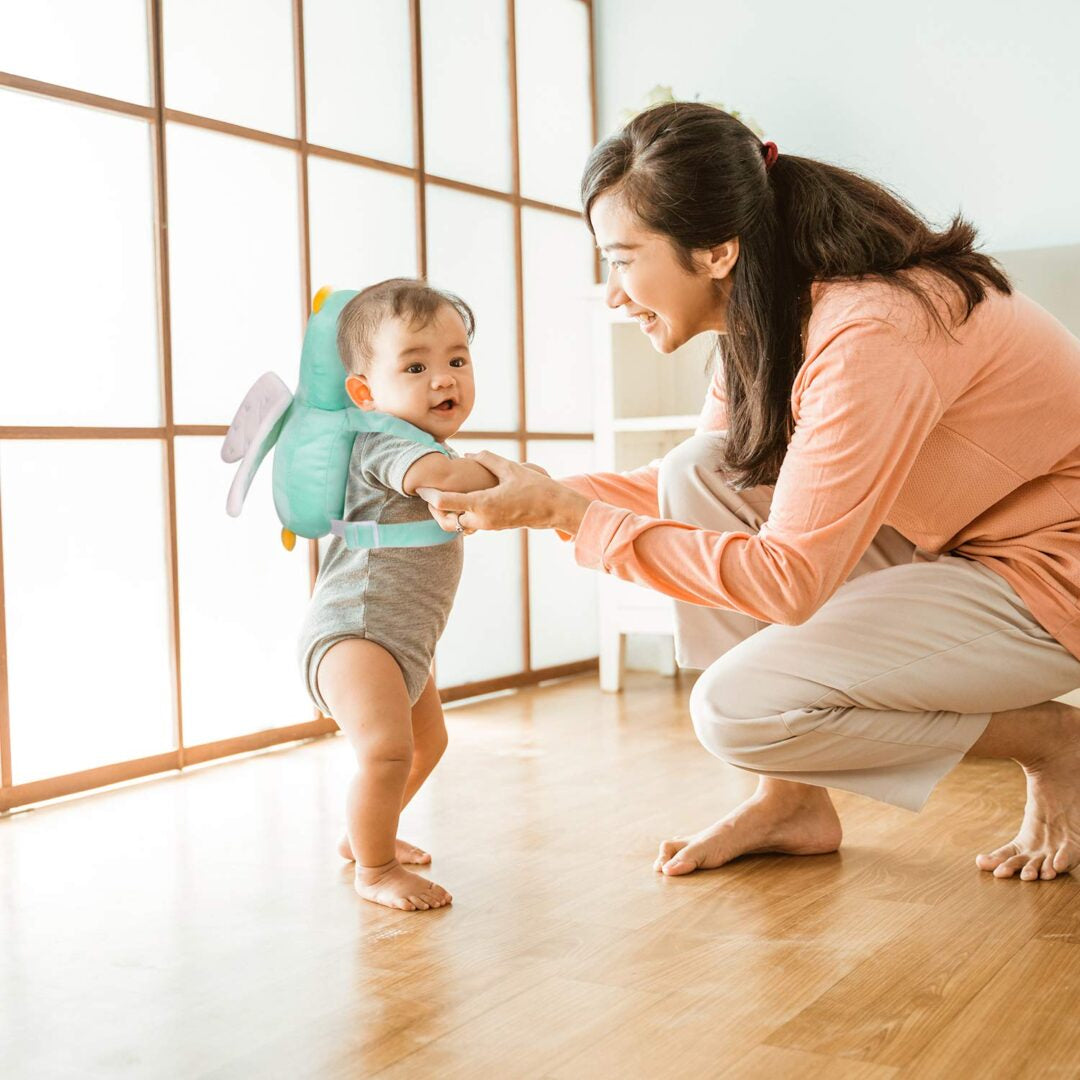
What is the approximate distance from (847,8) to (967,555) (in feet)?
7.05

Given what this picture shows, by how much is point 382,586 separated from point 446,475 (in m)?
0.19

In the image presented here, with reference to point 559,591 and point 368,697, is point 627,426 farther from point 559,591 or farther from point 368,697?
point 368,697

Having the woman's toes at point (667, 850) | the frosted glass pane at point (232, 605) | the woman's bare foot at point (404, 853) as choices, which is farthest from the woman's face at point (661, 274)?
the frosted glass pane at point (232, 605)

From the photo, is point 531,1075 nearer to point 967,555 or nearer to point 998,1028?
point 998,1028

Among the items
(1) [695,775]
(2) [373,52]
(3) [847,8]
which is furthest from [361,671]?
(3) [847,8]

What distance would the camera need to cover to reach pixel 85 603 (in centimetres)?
242

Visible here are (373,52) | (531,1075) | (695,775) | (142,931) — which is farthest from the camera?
(373,52)

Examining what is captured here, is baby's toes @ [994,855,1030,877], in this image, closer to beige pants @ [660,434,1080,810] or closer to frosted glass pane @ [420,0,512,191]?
beige pants @ [660,434,1080,810]

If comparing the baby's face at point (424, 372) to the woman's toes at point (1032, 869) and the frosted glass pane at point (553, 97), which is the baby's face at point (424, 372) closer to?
the woman's toes at point (1032, 869)

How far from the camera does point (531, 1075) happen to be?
43.9 inches

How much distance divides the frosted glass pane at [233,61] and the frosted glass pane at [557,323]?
0.90 m

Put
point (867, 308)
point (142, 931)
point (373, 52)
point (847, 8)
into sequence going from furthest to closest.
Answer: point (847, 8) → point (373, 52) → point (142, 931) → point (867, 308)

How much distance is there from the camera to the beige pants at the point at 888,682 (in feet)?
5.12

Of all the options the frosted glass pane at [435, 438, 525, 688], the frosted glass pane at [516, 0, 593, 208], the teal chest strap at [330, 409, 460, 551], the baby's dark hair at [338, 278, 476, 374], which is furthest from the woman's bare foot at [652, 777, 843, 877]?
the frosted glass pane at [516, 0, 593, 208]
